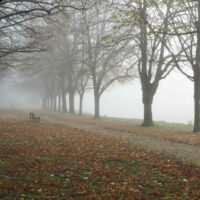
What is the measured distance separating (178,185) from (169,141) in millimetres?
8204

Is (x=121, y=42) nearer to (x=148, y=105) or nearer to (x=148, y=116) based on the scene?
(x=148, y=105)

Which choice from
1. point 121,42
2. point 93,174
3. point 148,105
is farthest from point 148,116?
point 93,174

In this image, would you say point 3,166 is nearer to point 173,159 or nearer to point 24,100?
point 173,159

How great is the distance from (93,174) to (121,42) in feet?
70.3

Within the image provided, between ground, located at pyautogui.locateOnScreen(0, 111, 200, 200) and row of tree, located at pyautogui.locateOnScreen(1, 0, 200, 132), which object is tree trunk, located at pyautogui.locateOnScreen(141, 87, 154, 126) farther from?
ground, located at pyautogui.locateOnScreen(0, 111, 200, 200)

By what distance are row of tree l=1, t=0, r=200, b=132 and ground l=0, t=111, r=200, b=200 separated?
5730mm

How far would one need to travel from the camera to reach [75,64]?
144 ft

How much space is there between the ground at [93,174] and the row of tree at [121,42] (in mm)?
5730

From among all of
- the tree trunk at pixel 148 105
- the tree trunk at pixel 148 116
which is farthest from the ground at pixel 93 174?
the tree trunk at pixel 148 105

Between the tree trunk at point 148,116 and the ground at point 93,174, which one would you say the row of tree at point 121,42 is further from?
the ground at point 93,174

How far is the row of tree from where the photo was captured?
56.7ft

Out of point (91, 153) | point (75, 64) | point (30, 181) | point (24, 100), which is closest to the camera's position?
point (30, 181)

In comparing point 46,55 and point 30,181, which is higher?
point 46,55

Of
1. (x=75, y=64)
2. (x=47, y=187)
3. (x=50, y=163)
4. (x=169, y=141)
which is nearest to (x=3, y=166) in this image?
(x=50, y=163)
